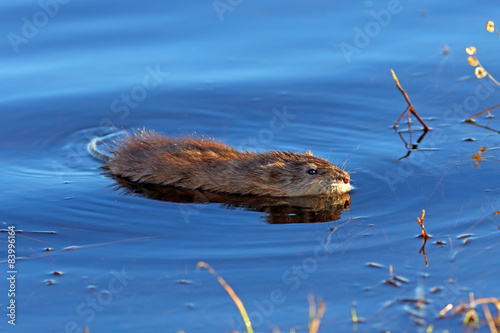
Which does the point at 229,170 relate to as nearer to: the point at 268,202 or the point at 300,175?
the point at 268,202

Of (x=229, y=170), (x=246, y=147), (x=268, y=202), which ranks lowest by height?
(x=268, y=202)

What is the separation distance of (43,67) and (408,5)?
6.39m

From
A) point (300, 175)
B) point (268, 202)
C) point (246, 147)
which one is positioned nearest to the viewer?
point (268, 202)

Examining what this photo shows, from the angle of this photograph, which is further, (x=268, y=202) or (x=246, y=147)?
(x=246, y=147)

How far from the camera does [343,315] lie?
5.53 meters

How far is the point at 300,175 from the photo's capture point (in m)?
8.63

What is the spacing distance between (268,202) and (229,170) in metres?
0.62

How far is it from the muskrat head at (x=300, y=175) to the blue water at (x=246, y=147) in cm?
43

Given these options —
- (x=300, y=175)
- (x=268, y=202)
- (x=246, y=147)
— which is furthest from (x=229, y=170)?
(x=246, y=147)

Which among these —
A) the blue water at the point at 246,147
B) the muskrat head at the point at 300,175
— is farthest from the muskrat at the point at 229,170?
the blue water at the point at 246,147

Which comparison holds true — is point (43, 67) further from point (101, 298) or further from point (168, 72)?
point (101, 298)

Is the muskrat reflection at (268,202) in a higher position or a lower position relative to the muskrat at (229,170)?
lower

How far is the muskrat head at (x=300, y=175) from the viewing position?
8.54m

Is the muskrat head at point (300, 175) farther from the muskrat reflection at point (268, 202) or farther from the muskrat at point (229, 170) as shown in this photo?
the muskrat reflection at point (268, 202)
